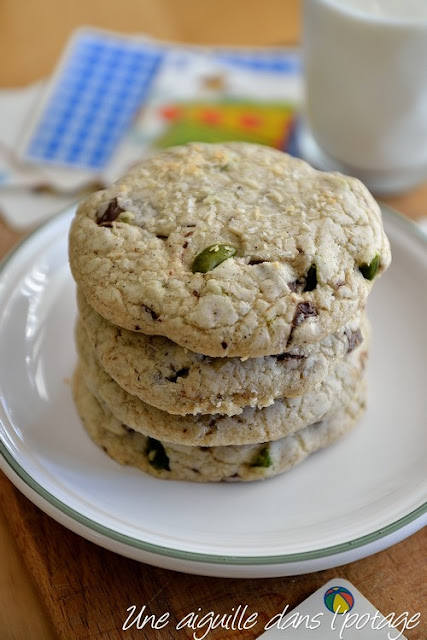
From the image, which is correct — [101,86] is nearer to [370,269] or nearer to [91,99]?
[91,99]

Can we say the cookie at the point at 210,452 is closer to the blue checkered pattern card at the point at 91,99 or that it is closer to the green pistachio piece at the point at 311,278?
the green pistachio piece at the point at 311,278

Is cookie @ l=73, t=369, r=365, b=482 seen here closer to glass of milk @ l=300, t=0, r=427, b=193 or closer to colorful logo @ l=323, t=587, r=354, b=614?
colorful logo @ l=323, t=587, r=354, b=614

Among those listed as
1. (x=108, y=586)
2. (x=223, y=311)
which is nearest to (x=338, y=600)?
(x=108, y=586)

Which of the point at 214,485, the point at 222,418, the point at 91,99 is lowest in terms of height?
the point at 91,99

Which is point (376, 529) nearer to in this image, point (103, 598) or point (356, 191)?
point (103, 598)

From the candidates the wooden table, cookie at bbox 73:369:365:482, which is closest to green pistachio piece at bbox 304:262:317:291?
cookie at bbox 73:369:365:482
